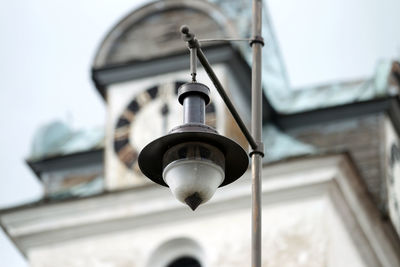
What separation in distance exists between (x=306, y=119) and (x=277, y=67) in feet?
3.81

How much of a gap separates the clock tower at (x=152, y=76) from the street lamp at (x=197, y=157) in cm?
1307

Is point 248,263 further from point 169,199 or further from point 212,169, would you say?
point 212,169

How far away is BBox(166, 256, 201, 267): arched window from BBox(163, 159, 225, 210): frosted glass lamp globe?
534 inches

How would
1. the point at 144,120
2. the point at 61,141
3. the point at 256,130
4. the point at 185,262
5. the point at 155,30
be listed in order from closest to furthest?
1. the point at 256,130
2. the point at 185,262
3. the point at 144,120
4. the point at 155,30
5. the point at 61,141

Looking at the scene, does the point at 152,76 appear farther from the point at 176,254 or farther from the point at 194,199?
the point at 194,199

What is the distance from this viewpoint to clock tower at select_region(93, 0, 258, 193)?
28469 millimetres

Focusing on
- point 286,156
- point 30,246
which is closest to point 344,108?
point 286,156

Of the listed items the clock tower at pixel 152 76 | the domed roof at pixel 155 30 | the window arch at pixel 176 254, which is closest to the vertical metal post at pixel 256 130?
the clock tower at pixel 152 76

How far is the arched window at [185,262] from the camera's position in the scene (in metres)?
28.1

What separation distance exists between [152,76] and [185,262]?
2.85 metres

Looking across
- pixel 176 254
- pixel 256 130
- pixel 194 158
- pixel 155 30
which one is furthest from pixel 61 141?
pixel 194 158

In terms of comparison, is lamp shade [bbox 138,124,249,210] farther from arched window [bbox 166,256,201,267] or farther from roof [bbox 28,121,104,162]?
roof [bbox 28,121,104,162]

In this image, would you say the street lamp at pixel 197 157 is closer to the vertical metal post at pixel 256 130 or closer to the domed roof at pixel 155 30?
the vertical metal post at pixel 256 130

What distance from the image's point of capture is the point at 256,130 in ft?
50.0
